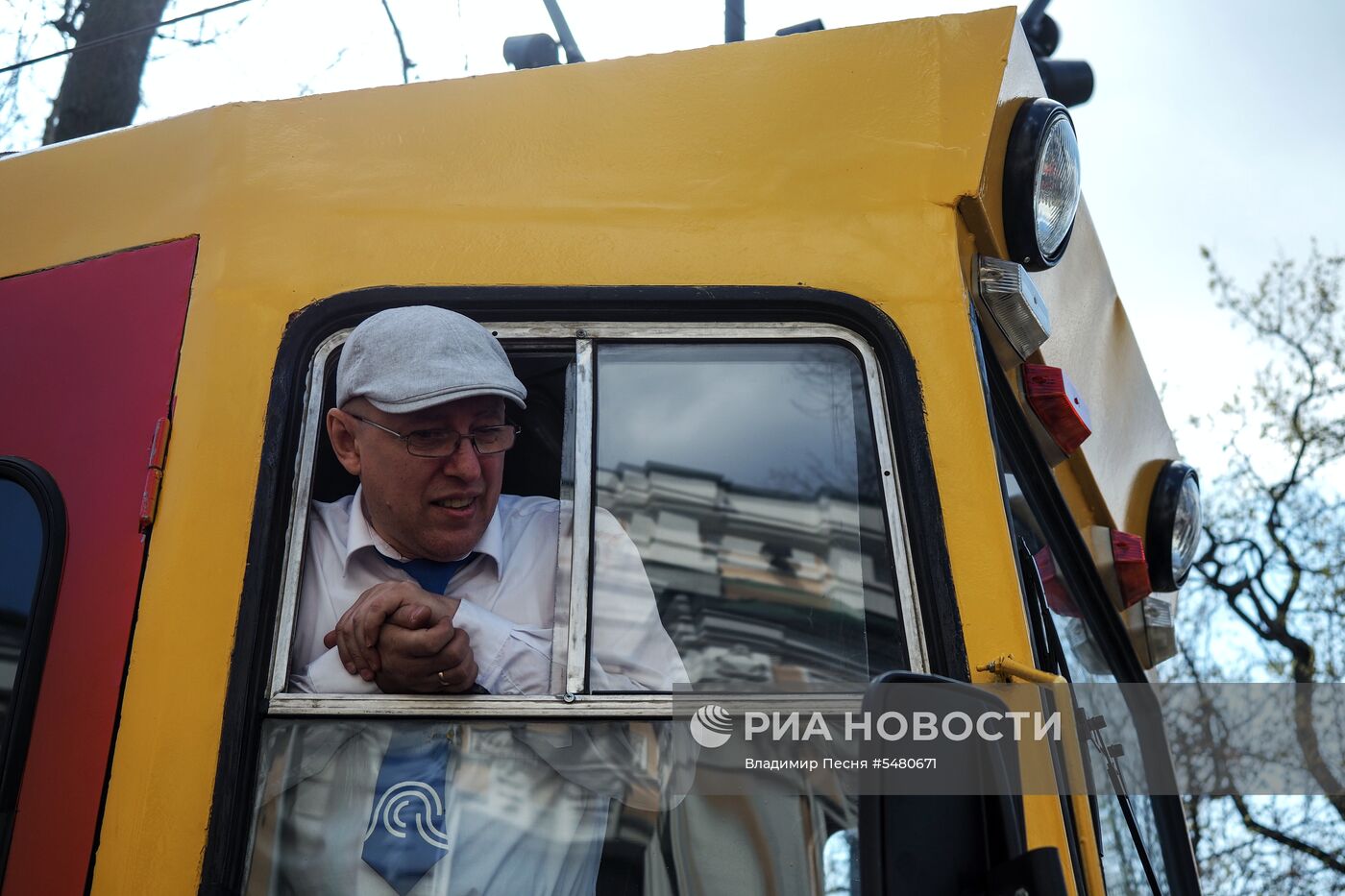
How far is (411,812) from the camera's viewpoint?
1419 millimetres

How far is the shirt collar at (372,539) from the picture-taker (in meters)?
1.65

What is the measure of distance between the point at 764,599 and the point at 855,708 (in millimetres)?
185

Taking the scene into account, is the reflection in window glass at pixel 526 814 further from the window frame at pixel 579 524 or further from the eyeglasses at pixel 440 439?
the eyeglasses at pixel 440 439

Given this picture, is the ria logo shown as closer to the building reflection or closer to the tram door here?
the building reflection

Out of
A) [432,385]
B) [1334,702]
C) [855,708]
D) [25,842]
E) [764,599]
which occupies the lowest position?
[25,842]

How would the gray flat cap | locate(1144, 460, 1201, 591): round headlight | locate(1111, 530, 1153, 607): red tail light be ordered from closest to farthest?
the gray flat cap < locate(1111, 530, 1153, 607): red tail light < locate(1144, 460, 1201, 591): round headlight

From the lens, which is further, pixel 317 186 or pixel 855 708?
pixel 317 186

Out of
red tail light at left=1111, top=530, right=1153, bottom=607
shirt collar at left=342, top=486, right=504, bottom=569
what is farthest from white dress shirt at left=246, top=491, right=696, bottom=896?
red tail light at left=1111, top=530, right=1153, bottom=607

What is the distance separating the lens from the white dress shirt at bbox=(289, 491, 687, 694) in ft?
4.84

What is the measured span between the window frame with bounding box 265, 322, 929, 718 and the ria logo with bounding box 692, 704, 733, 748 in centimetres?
4

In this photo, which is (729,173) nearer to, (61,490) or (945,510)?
(945,510)

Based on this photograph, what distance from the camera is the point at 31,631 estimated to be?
164cm

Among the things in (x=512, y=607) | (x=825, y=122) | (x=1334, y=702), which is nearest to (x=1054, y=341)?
(x=825, y=122)

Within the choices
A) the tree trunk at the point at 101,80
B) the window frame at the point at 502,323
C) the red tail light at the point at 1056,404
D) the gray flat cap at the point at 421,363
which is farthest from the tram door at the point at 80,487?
the tree trunk at the point at 101,80
